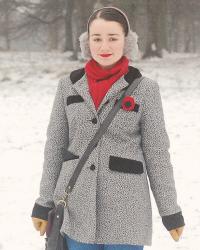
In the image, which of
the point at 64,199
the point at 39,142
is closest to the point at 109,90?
the point at 64,199

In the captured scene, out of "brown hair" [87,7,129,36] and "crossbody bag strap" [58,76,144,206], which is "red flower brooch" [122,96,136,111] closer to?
"crossbody bag strap" [58,76,144,206]

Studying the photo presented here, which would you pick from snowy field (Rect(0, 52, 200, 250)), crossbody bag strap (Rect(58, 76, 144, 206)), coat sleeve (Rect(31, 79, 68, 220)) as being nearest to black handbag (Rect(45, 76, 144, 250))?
crossbody bag strap (Rect(58, 76, 144, 206))

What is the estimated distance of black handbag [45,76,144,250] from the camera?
2.46m

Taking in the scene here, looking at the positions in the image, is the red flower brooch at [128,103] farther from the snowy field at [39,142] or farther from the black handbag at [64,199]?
the snowy field at [39,142]

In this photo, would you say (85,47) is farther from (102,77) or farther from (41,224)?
(41,224)

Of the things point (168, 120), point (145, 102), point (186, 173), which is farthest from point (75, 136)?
point (168, 120)

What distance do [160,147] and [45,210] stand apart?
664mm

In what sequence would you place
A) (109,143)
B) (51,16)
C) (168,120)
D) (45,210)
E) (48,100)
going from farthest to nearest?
1. (51,16)
2. (48,100)
3. (168,120)
4. (45,210)
5. (109,143)

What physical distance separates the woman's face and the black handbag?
16cm

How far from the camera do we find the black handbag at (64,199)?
246 cm

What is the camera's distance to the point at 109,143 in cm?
248

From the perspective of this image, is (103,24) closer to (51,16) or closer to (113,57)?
(113,57)

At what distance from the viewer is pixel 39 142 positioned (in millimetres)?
8758

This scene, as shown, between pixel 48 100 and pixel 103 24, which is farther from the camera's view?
pixel 48 100
